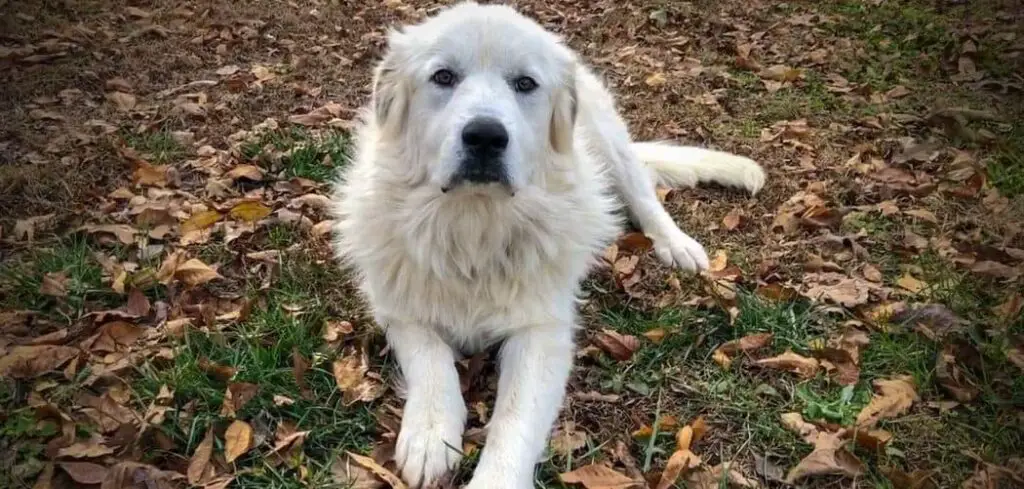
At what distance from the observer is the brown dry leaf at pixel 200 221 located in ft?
11.4

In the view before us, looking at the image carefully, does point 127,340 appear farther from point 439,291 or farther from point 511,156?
point 511,156

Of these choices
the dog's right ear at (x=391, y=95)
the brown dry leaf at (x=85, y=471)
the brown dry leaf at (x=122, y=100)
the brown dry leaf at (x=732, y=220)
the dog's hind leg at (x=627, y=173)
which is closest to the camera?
the brown dry leaf at (x=85, y=471)

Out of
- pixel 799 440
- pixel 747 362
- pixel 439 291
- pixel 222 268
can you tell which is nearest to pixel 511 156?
pixel 439 291

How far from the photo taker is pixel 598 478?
214 centimetres

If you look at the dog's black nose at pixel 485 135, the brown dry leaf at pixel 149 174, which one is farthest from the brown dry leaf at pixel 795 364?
the brown dry leaf at pixel 149 174

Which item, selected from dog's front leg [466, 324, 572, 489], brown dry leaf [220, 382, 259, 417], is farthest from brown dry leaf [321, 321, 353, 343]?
dog's front leg [466, 324, 572, 489]

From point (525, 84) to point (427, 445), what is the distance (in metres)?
1.35

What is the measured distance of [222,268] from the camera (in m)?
3.21

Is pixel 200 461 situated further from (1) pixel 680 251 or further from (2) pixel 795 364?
(1) pixel 680 251

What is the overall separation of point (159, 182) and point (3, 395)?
5.67ft

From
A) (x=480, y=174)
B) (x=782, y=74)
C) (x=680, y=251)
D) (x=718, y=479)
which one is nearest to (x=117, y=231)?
(x=480, y=174)

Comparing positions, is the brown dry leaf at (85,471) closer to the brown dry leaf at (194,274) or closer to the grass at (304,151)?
the brown dry leaf at (194,274)

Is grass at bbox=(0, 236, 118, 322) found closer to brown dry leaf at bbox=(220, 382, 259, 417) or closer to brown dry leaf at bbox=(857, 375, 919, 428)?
brown dry leaf at bbox=(220, 382, 259, 417)

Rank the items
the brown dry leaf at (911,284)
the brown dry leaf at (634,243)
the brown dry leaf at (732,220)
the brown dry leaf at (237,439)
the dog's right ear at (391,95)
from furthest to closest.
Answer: the brown dry leaf at (732,220), the brown dry leaf at (634,243), the brown dry leaf at (911,284), the dog's right ear at (391,95), the brown dry leaf at (237,439)
